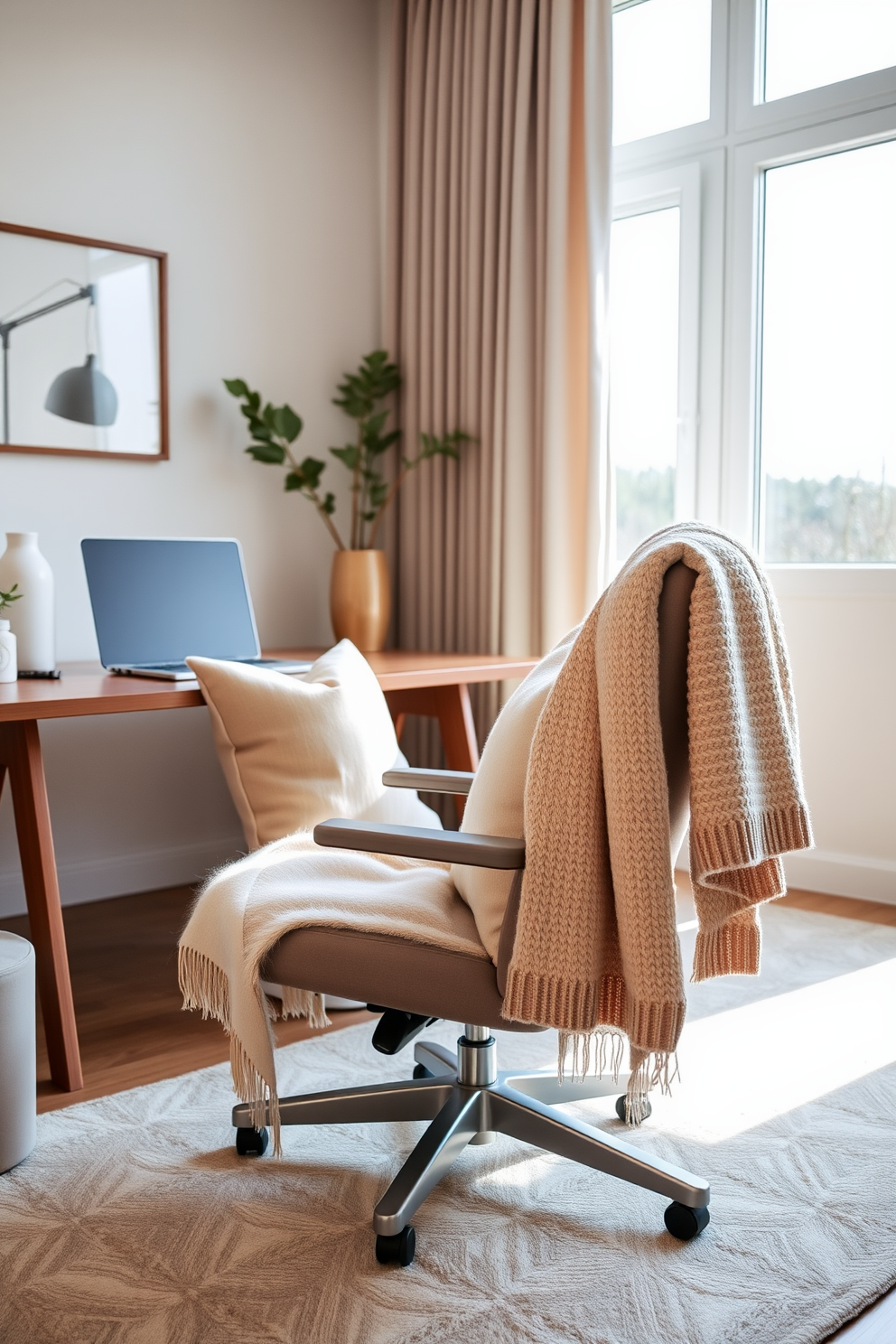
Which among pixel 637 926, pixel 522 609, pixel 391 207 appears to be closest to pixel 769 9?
pixel 391 207

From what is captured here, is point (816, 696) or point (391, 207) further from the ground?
point (391, 207)

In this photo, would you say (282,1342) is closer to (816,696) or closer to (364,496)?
(816,696)

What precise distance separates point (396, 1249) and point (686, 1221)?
0.35 metres

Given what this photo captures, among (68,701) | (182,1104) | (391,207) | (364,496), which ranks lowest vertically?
(182,1104)

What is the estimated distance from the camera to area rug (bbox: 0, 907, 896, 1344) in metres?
1.29

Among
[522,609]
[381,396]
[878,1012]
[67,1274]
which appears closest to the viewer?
[67,1274]

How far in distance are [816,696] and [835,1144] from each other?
1.51 metres

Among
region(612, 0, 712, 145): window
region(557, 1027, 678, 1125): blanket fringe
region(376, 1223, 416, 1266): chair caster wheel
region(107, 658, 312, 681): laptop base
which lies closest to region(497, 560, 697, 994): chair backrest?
region(557, 1027, 678, 1125): blanket fringe

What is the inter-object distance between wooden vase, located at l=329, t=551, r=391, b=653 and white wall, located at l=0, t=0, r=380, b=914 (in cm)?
23

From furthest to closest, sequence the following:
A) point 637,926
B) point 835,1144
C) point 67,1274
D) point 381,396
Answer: point 381,396, point 835,1144, point 67,1274, point 637,926

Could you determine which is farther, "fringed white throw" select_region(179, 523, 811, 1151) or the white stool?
the white stool

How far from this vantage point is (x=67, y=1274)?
1.38 meters

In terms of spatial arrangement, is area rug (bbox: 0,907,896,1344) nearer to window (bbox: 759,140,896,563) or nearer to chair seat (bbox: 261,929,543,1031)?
chair seat (bbox: 261,929,543,1031)

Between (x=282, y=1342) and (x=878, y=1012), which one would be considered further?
(x=878, y=1012)
